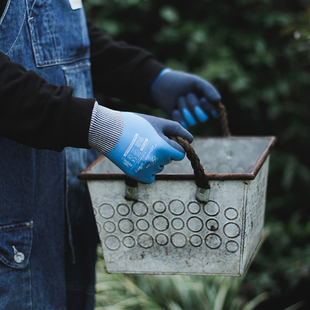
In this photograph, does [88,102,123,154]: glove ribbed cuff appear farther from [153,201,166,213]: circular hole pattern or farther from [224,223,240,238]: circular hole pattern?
[224,223,240,238]: circular hole pattern

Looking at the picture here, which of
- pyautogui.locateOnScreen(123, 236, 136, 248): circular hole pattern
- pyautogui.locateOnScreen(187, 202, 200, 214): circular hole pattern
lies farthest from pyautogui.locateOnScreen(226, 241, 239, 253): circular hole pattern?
pyautogui.locateOnScreen(123, 236, 136, 248): circular hole pattern

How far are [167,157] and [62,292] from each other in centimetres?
50

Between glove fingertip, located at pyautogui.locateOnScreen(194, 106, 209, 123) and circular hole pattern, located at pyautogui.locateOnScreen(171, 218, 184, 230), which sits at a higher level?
glove fingertip, located at pyautogui.locateOnScreen(194, 106, 209, 123)

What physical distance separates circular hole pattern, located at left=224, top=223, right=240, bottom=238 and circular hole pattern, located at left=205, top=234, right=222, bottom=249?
0.08 ft

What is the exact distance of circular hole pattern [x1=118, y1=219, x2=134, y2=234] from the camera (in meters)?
0.84

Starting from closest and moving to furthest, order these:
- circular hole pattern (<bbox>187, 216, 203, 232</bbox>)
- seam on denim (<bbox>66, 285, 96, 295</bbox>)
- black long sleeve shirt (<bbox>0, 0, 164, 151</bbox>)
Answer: black long sleeve shirt (<bbox>0, 0, 164, 151</bbox>) < circular hole pattern (<bbox>187, 216, 203, 232</bbox>) < seam on denim (<bbox>66, 285, 96, 295</bbox>)

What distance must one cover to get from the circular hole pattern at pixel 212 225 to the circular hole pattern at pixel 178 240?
65mm

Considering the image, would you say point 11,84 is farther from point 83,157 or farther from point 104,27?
point 104,27

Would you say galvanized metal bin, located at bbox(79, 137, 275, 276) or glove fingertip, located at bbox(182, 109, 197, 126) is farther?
glove fingertip, located at bbox(182, 109, 197, 126)

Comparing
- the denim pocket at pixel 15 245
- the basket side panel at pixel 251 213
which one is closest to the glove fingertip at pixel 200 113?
the basket side panel at pixel 251 213

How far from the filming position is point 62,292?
97cm

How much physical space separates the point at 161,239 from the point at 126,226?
9 cm

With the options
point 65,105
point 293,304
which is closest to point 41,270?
point 65,105

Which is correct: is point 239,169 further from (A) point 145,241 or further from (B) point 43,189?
(B) point 43,189
